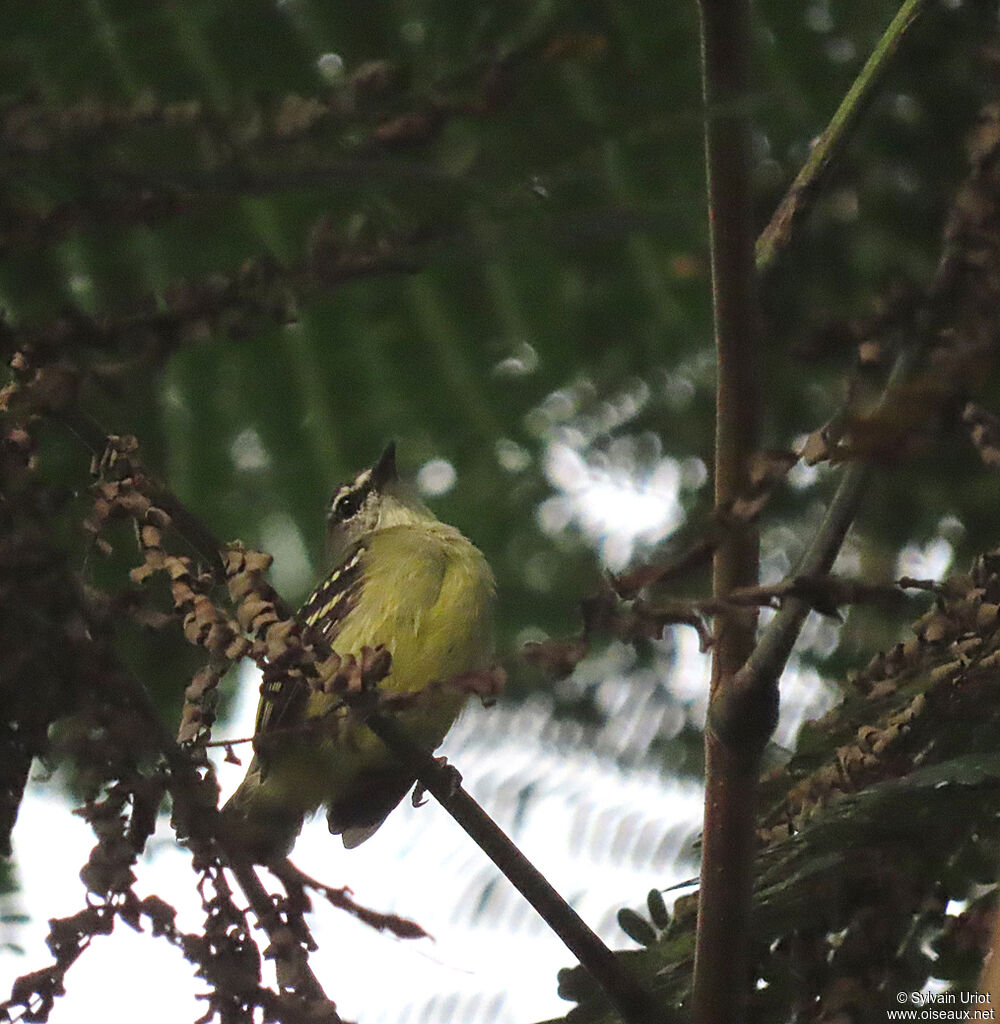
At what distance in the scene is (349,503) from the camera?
5.16 metres

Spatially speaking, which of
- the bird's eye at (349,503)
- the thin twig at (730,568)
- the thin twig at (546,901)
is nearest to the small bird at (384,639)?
the bird's eye at (349,503)

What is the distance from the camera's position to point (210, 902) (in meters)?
1.63

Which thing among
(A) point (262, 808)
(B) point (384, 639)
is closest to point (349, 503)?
(B) point (384, 639)

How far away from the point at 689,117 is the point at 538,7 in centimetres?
215

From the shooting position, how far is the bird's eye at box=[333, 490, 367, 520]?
5016 millimetres

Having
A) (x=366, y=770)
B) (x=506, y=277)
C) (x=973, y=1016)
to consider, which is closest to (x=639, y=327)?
(x=506, y=277)

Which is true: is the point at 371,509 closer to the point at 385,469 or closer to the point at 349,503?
the point at 349,503

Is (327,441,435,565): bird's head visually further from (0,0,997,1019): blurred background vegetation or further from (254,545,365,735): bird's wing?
(0,0,997,1019): blurred background vegetation

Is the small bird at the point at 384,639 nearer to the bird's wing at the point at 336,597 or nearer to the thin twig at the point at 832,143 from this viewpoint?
the bird's wing at the point at 336,597

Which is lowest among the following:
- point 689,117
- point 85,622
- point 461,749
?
point 85,622

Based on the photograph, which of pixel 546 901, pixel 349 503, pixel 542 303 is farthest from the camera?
pixel 349 503

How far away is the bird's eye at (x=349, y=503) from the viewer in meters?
5.02

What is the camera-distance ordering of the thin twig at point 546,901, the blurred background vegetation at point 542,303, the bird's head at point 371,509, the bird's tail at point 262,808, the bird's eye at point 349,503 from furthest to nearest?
the bird's eye at point 349,503 → the bird's head at point 371,509 → the bird's tail at point 262,808 → the blurred background vegetation at point 542,303 → the thin twig at point 546,901

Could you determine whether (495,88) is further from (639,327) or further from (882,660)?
(639,327)
